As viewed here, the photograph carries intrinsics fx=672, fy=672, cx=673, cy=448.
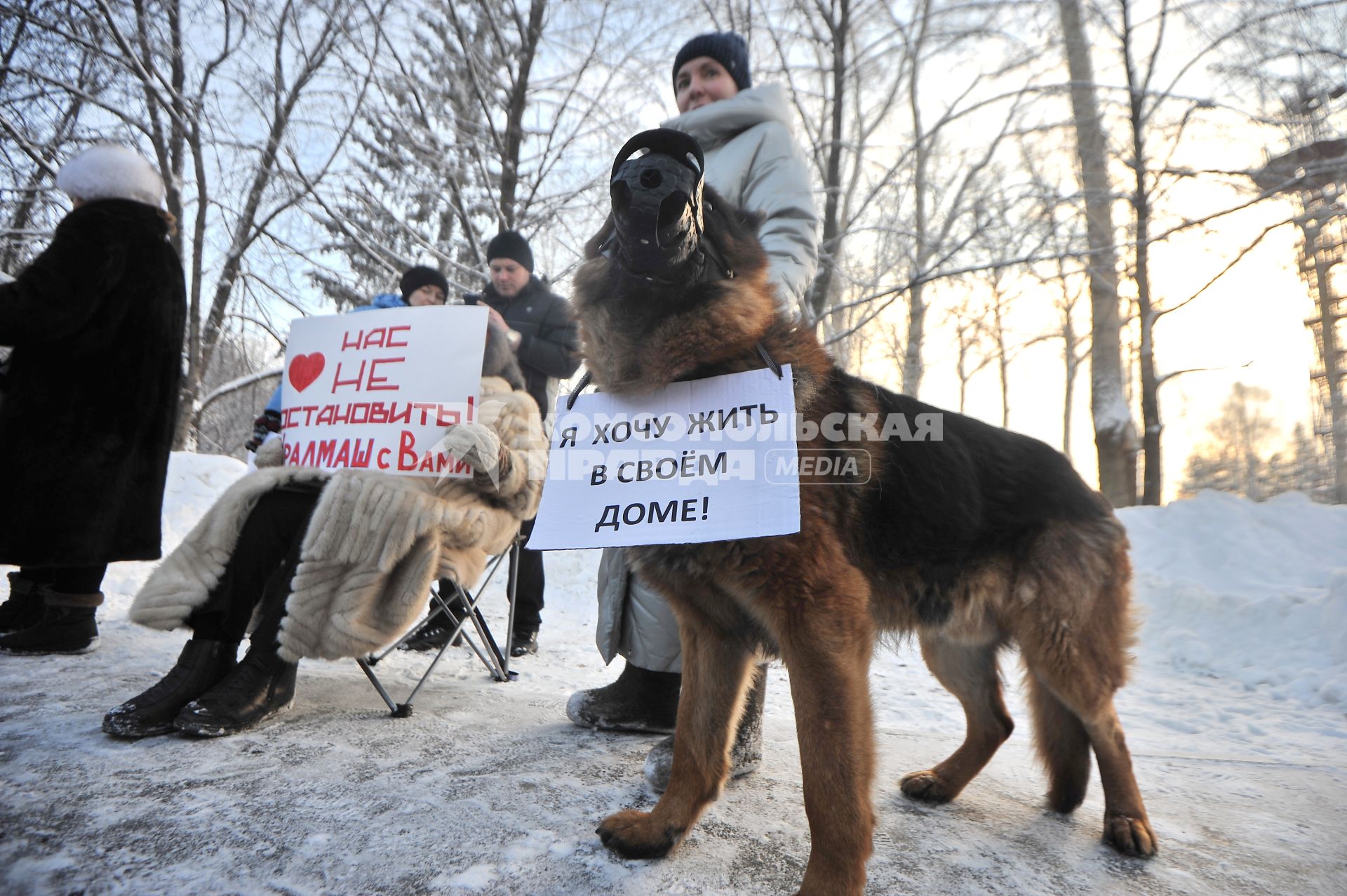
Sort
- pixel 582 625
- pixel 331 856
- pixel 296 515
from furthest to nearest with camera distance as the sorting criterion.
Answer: pixel 582 625, pixel 296 515, pixel 331 856

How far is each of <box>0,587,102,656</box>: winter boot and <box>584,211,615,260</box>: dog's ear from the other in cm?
337

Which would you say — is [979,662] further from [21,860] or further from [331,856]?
[21,860]

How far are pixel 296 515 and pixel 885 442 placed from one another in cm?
233

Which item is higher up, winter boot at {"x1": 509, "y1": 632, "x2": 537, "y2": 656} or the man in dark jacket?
the man in dark jacket

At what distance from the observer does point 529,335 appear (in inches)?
182

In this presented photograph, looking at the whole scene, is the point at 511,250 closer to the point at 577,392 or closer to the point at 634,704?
the point at 577,392

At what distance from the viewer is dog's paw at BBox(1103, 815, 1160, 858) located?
6.40 ft

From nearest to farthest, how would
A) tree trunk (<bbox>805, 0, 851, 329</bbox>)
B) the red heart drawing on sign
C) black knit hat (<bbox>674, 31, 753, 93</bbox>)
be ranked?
1. black knit hat (<bbox>674, 31, 753, 93</bbox>)
2. the red heart drawing on sign
3. tree trunk (<bbox>805, 0, 851, 329</bbox>)

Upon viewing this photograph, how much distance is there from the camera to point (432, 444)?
9.47ft

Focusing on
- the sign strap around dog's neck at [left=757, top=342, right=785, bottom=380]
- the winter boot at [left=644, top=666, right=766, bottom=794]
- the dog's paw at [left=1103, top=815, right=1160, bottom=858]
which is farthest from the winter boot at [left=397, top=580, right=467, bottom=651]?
the dog's paw at [left=1103, top=815, right=1160, bottom=858]

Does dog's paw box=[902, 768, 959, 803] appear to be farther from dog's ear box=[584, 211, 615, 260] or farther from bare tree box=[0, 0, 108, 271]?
bare tree box=[0, 0, 108, 271]

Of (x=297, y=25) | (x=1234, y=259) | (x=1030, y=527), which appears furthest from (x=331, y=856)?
(x=1234, y=259)

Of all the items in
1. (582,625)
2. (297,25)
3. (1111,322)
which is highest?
(297,25)

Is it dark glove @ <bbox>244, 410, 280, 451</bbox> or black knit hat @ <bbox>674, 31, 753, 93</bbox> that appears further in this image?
dark glove @ <bbox>244, 410, 280, 451</bbox>
